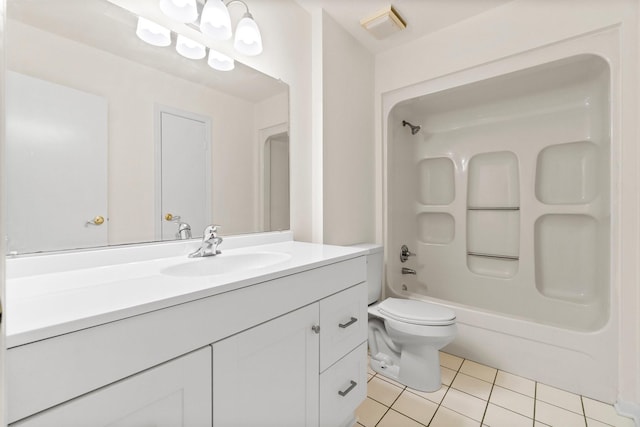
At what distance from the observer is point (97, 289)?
64 centimetres

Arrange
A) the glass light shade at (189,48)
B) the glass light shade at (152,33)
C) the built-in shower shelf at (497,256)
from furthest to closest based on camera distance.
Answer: the built-in shower shelf at (497,256) < the glass light shade at (189,48) < the glass light shade at (152,33)

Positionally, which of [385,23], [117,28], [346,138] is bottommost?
[346,138]

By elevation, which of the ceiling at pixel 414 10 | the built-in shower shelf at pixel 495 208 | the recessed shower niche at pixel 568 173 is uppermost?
the ceiling at pixel 414 10

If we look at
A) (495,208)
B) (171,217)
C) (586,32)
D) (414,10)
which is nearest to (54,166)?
(171,217)

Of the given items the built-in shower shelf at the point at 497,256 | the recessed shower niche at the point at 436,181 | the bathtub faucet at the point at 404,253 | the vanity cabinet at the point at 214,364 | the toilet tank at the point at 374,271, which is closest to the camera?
the vanity cabinet at the point at 214,364

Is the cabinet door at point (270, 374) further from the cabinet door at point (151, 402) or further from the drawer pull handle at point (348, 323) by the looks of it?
the drawer pull handle at point (348, 323)

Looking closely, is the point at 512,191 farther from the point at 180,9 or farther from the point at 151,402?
the point at 151,402

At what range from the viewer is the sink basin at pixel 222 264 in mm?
979

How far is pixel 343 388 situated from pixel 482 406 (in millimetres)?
789

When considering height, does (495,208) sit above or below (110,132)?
below

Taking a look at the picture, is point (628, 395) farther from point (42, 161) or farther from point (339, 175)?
point (42, 161)

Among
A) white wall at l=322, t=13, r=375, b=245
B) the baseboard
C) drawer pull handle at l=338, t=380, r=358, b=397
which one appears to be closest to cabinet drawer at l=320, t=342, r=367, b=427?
drawer pull handle at l=338, t=380, r=358, b=397

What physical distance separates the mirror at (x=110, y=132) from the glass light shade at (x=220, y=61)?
31 millimetres

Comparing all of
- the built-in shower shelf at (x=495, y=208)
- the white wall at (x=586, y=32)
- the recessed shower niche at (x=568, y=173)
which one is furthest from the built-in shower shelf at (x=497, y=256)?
the white wall at (x=586, y=32)
